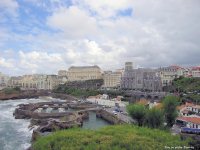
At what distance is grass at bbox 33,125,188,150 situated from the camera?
14070 millimetres

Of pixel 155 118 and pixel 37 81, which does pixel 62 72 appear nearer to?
pixel 37 81

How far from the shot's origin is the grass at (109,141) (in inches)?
554

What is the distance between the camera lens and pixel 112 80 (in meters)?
118

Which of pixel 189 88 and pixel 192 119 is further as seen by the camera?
pixel 189 88

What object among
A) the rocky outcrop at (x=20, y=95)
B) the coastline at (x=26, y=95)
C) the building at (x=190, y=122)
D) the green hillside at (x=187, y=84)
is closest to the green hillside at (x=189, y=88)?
the green hillside at (x=187, y=84)

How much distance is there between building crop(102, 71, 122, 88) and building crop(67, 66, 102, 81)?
56.8 ft

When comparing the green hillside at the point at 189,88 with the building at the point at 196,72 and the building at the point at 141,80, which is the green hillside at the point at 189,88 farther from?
the building at the point at 141,80

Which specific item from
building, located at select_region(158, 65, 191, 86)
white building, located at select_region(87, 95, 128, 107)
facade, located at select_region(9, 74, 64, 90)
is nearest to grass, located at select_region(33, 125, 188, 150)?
white building, located at select_region(87, 95, 128, 107)

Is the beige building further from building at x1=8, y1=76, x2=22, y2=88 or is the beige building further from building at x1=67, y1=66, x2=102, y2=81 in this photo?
building at x1=8, y1=76, x2=22, y2=88

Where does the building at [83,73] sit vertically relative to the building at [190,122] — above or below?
above

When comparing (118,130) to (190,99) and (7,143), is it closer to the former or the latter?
(7,143)

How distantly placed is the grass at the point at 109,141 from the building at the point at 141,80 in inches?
3189

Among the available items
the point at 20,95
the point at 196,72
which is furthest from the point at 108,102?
the point at 20,95

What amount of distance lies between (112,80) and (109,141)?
103895mm
